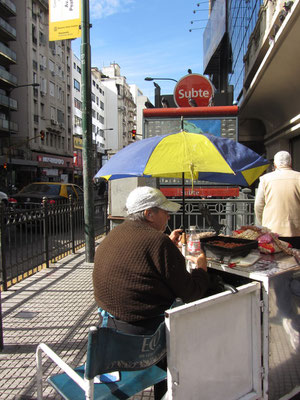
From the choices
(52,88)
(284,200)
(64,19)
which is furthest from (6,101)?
(284,200)

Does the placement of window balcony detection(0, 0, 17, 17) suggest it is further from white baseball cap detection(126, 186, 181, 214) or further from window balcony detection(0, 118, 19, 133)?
white baseball cap detection(126, 186, 181, 214)

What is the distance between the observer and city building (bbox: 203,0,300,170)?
785 cm

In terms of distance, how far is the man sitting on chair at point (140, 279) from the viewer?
1914mm

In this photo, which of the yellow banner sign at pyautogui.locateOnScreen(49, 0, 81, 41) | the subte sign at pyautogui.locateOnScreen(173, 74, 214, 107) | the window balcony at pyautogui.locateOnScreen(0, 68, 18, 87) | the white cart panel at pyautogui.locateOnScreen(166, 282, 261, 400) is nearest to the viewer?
the white cart panel at pyautogui.locateOnScreen(166, 282, 261, 400)

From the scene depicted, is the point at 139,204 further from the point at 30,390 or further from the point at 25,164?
the point at 25,164

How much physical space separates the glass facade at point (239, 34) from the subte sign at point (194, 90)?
786 centimetres

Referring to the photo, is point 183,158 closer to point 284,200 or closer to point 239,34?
point 284,200

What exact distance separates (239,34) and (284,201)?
18199mm

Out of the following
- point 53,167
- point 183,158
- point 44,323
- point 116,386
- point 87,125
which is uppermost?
point 53,167

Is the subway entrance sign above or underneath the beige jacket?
above

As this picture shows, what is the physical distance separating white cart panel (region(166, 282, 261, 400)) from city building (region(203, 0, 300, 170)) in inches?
254

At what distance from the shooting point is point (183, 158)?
2.78 meters

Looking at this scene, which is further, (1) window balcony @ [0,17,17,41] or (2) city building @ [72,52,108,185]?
(2) city building @ [72,52,108,185]

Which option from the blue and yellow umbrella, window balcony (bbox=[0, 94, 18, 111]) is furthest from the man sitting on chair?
window balcony (bbox=[0, 94, 18, 111])
